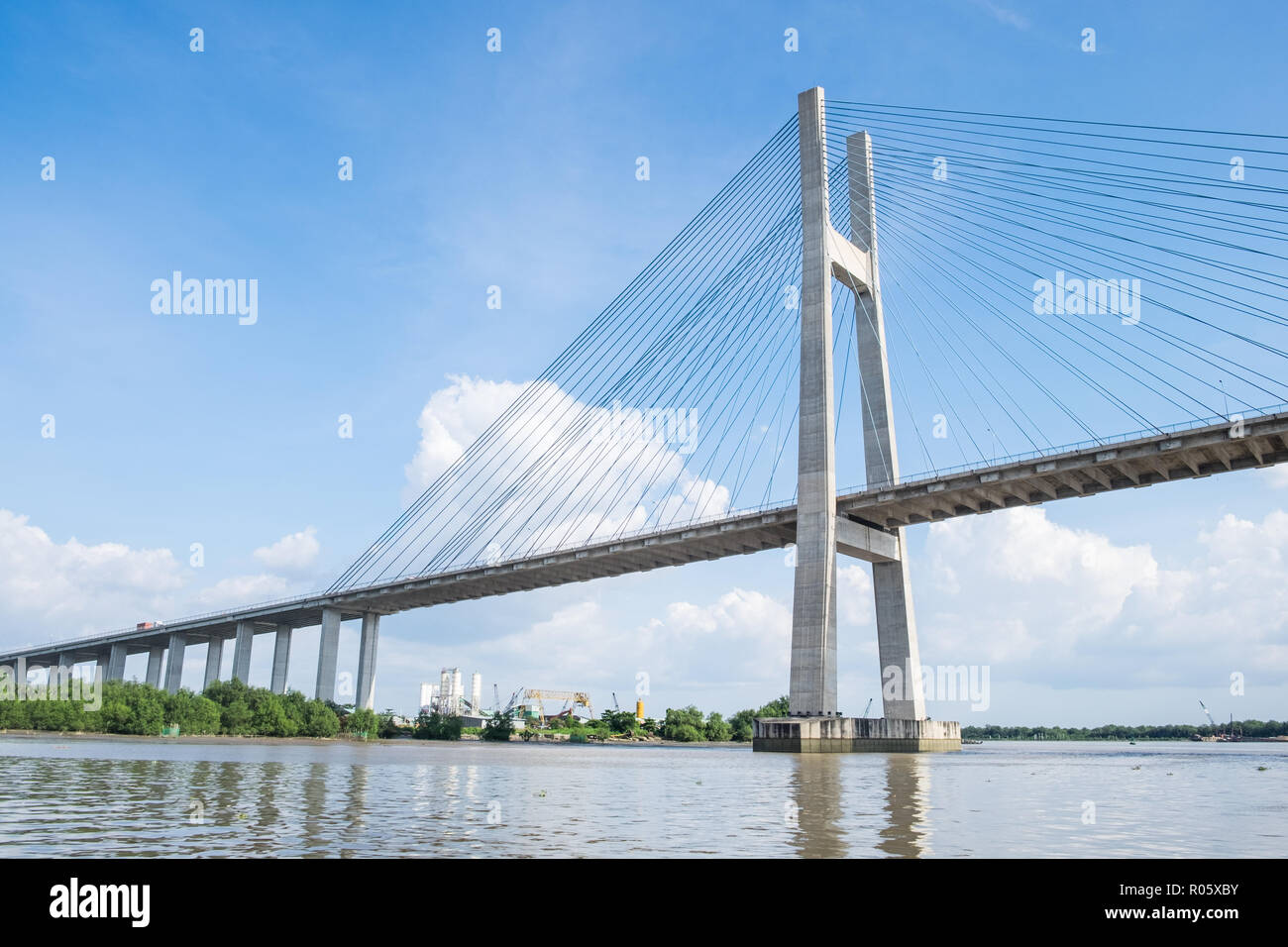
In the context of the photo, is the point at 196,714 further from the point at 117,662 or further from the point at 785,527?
the point at 785,527

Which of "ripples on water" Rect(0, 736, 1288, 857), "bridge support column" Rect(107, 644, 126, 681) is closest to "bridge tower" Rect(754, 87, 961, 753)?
"ripples on water" Rect(0, 736, 1288, 857)

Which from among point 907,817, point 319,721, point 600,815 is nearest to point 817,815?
point 907,817

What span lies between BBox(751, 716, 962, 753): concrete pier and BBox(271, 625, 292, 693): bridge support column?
65600 mm

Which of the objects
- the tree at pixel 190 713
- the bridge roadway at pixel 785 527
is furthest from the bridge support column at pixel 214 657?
the tree at pixel 190 713

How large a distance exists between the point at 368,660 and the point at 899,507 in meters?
61.4

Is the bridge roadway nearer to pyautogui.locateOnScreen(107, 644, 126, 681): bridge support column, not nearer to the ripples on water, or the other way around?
pyautogui.locateOnScreen(107, 644, 126, 681): bridge support column

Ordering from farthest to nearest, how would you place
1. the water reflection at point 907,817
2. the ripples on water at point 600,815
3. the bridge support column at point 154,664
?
the bridge support column at point 154,664 → the water reflection at point 907,817 → the ripples on water at point 600,815

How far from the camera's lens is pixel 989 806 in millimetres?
20188

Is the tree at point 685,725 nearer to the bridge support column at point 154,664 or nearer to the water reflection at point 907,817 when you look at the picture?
the bridge support column at point 154,664

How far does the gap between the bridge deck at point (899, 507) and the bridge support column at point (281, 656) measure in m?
7.82

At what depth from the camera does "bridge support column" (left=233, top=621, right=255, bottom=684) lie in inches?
4016

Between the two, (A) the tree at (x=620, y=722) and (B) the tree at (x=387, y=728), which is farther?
(A) the tree at (x=620, y=722)

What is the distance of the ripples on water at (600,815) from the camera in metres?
12.5
